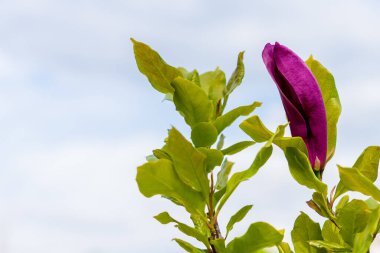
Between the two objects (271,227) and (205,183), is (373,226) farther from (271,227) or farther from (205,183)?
(205,183)

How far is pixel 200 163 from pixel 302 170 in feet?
1.27

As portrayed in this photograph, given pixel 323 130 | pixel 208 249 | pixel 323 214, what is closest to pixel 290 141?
pixel 323 130

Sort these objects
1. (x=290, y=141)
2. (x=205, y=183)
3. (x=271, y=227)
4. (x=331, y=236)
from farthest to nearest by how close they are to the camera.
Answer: (x=331, y=236) < (x=290, y=141) < (x=205, y=183) < (x=271, y=227)

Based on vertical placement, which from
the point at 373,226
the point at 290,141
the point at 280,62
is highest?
the point at 280,62

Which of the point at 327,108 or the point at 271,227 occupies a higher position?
the point at 327,108

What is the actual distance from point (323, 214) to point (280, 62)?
0.50 meters

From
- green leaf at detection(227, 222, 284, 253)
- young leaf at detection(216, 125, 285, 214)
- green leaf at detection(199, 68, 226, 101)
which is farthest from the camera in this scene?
green leaf at detection(199, 68, 226, 101)

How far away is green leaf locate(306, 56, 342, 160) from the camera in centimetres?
199

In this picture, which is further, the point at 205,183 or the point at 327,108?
the point at 327,108

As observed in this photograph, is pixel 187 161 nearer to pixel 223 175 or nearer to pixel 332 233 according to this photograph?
pixel 223 175

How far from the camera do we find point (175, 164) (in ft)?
5.40

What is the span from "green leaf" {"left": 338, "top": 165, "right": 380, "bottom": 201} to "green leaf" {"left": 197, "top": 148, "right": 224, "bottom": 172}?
0.36 m

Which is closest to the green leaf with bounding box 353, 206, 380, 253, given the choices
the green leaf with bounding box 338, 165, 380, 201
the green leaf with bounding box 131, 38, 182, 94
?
the green leaf with bounding box 338, 165, 380, 201

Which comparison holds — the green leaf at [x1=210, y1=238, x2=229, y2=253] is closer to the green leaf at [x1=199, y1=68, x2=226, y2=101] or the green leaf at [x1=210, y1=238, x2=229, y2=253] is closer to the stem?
the stem
